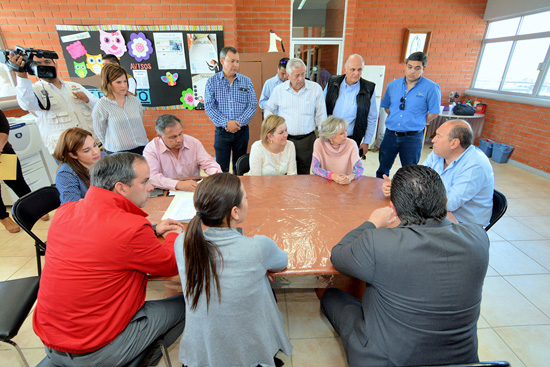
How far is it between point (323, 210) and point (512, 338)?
151 cm

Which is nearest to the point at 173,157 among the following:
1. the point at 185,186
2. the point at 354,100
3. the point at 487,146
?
the point at 185,186

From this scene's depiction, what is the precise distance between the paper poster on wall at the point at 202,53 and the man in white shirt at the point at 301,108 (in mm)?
1786

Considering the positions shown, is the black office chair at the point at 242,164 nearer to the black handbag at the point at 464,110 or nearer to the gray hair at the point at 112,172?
the gray hair at the point at 112,172

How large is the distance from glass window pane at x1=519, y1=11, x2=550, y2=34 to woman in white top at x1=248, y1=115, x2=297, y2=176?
541cm

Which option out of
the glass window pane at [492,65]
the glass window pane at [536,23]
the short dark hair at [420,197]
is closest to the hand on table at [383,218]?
the short dark hair at [420,197]

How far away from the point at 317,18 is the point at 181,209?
213 inches

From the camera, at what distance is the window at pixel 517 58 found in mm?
4547

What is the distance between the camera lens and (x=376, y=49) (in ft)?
18.6

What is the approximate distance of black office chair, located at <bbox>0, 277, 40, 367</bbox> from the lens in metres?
1.24

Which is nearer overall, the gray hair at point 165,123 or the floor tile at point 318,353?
the floor tile at point 318,353

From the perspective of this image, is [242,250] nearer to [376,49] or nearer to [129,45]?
[129,45]

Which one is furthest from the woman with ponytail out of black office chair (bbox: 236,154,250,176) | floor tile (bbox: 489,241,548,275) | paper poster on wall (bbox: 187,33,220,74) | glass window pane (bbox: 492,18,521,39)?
glass window pane (bbox: 492,18,521,39)

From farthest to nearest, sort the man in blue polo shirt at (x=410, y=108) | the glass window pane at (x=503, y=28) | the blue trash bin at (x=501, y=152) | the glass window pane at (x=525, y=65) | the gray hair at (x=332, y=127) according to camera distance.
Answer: the glass window pane at (x=503, y=28) < the blue trash bin at (x=501, y=152) < the glass window pane at (x=525, y=65) < the man in blue polo shirt at (x=410, y=108) < the gray hair at (x=332, y=127)

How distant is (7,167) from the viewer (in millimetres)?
2467
